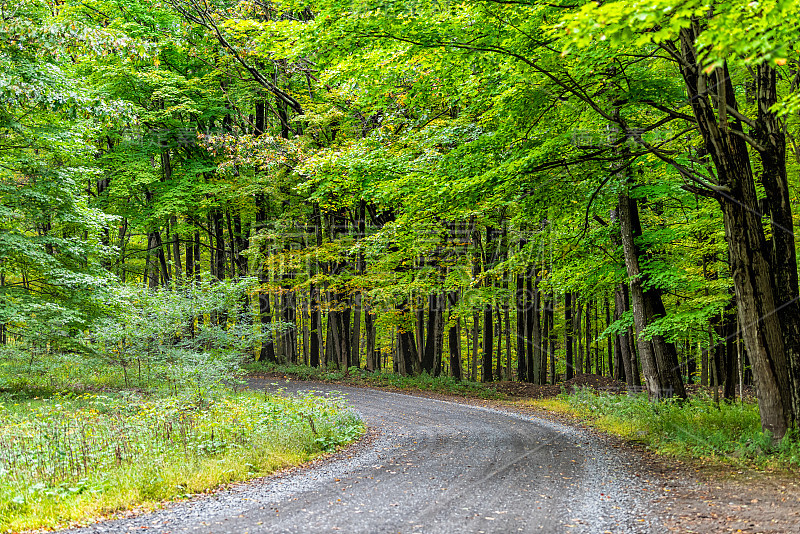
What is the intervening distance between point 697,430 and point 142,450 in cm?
957

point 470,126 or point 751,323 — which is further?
point 470,126

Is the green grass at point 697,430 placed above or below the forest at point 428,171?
below

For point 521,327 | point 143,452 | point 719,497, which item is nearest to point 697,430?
point 719,497

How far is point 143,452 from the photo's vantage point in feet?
26.1

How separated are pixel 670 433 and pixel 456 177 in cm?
631

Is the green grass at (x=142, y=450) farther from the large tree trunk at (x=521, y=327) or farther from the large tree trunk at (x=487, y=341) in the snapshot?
the large tree trunk at (x=521, y=327)

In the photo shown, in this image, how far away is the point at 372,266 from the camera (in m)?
22.2

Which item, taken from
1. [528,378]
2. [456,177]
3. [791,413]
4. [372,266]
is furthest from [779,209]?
[528,378]

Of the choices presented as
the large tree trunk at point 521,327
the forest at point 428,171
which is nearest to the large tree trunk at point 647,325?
the forest at point 428,171

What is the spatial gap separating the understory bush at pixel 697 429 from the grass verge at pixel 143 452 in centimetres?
591

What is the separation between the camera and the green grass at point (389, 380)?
20.3 meters

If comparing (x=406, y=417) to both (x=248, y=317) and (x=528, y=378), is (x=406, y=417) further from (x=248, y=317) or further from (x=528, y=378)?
(x=528, y=378)

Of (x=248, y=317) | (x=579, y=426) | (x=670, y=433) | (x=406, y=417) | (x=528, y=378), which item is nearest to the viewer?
(x=670, y=433)

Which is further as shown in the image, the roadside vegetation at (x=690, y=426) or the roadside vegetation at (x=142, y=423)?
the roadside vegetation at (x=690, y=426)
